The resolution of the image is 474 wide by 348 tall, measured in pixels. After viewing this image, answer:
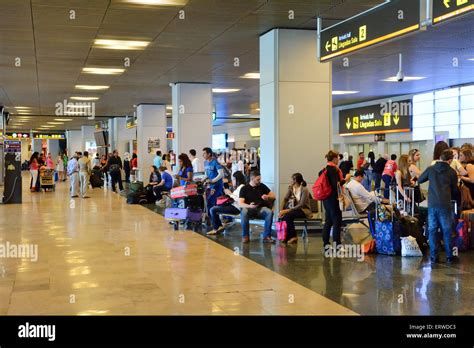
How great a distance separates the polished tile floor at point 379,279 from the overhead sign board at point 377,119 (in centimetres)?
1748

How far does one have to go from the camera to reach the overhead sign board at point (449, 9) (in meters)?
6.08

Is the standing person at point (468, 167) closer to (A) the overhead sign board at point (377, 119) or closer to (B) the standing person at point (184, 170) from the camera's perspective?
(B) the standing person at point (184, 170)

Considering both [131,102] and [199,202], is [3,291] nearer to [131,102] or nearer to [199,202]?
[199,202]

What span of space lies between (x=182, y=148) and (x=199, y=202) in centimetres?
648

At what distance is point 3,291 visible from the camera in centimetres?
692

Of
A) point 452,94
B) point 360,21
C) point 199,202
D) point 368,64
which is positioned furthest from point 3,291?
point 452,94

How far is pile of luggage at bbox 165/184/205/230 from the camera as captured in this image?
42.2ft

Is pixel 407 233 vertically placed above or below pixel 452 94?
below

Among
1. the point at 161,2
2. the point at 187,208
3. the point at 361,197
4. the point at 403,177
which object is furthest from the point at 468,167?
the point at 161,2

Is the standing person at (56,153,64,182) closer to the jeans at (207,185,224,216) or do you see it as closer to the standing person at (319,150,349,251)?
the jeans at (207,185,224,216)

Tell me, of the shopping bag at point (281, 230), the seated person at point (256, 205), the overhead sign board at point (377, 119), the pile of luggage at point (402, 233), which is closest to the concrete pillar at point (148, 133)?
the overhead sign board at point (377, 119)

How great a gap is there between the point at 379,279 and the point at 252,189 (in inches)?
155

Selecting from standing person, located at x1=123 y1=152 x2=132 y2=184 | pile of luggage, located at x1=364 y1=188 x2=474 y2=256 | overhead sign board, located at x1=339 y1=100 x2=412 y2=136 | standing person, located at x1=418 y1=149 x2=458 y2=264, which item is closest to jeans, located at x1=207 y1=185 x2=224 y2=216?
pile of luggage, located at x1=364 y1=188 x2=474 y2=256

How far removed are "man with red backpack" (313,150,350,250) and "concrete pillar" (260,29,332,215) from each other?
2.00 m
